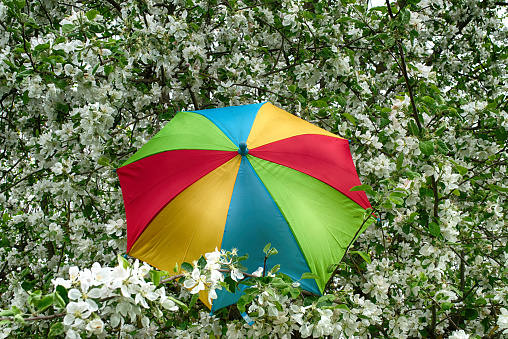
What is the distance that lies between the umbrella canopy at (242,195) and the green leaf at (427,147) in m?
0.59

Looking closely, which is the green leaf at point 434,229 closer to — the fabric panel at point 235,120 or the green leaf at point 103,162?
the fabric panel at point 235,120

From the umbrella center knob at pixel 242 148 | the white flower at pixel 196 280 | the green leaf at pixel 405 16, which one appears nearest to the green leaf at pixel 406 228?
the umbrella center knob at pixel 242 148

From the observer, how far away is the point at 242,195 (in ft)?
6.67

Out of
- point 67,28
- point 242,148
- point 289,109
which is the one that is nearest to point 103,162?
point 67,28

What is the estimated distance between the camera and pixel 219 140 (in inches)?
89.2

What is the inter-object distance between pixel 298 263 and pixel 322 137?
899mm

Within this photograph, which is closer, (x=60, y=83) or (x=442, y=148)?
(x=442, y=148)

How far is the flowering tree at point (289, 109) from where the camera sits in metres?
1.72

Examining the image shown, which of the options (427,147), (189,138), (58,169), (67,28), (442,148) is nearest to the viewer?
(427,147)

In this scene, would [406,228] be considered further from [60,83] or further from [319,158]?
[60,83]

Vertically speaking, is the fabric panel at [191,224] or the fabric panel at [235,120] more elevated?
the fabric panel at [235,120]

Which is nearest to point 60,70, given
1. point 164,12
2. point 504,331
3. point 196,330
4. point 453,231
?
point 164,12

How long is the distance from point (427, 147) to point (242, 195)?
923mm

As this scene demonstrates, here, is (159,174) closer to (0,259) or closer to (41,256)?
(41,256)
